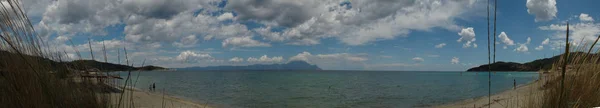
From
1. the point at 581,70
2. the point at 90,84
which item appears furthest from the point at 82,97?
the point at 581,70

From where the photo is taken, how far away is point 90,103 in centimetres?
269

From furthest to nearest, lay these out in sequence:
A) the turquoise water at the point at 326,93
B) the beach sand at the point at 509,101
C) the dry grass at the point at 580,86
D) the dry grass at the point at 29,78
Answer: the turquoise water at the point at 326,93, the beach sand at the point at 509,101, the dry grass at the point at 580,86, the dry grass at the point at 29,78

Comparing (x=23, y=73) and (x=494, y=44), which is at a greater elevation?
(x=494, y=44)

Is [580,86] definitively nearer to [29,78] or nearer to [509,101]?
[29,78]

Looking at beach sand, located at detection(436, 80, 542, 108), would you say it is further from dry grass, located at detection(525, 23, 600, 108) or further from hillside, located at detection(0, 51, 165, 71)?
hillside, located at detection(0, 51, 165, 71)

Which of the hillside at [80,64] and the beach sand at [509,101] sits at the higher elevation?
the hillside at [80,64]

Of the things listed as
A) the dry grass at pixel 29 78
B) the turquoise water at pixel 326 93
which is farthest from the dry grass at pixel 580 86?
the dry grass at pixel 29 78

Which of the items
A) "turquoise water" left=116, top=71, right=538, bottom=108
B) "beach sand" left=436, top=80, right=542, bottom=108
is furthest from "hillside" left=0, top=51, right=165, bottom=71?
"turquoise water" left=116, top=71, right=538, bottom=108

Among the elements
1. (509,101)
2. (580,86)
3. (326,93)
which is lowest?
(326,93)

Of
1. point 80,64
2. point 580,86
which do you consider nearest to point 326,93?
point 580,86

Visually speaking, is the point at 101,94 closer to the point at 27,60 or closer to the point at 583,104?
the point at 27,60

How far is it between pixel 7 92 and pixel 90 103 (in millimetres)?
569

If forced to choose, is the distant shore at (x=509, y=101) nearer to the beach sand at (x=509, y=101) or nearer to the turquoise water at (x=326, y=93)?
the beach sand at (x=509, y=101)

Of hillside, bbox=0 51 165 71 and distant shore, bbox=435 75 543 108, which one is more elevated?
hillside, bbox=0 51 165 71
